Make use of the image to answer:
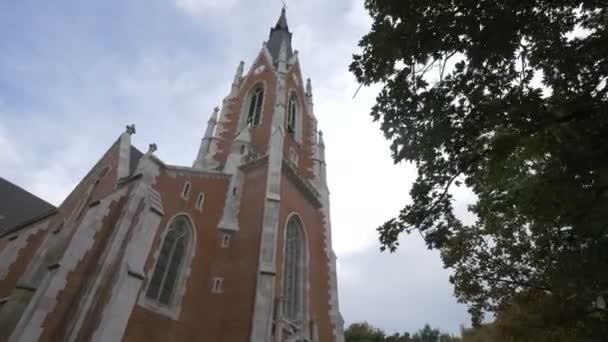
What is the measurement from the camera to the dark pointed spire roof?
102 ft

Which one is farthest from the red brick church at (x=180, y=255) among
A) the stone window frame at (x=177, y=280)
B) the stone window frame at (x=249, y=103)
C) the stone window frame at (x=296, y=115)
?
the stone window frame at (x=296, y=115)

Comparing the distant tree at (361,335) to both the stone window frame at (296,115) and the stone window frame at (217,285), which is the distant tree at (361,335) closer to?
the stone window frame at (296,115)

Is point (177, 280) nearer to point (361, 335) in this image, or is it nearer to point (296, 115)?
point (296, 115)

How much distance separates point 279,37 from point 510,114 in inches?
1257

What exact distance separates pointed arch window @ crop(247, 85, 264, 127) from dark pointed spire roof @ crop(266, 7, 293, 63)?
4.64 meters

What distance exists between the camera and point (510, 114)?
479 centimetres

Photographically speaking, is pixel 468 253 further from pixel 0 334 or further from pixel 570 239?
pixel 0 334

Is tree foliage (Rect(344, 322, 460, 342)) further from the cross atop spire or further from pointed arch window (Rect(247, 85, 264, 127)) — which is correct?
the cross atop spire

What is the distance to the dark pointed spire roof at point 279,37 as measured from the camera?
102 feet

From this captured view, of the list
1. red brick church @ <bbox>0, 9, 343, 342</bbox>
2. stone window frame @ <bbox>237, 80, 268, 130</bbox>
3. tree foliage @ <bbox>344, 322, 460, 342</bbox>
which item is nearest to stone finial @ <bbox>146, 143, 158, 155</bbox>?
red brick church @ <bbox>0, 9, 343, 342</bbox>

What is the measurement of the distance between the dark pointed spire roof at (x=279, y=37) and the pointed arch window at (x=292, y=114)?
480 cm

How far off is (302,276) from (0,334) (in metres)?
10.2

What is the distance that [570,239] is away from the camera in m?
5.95

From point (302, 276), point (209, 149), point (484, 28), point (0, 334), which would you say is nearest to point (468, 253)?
point (484, 28)
